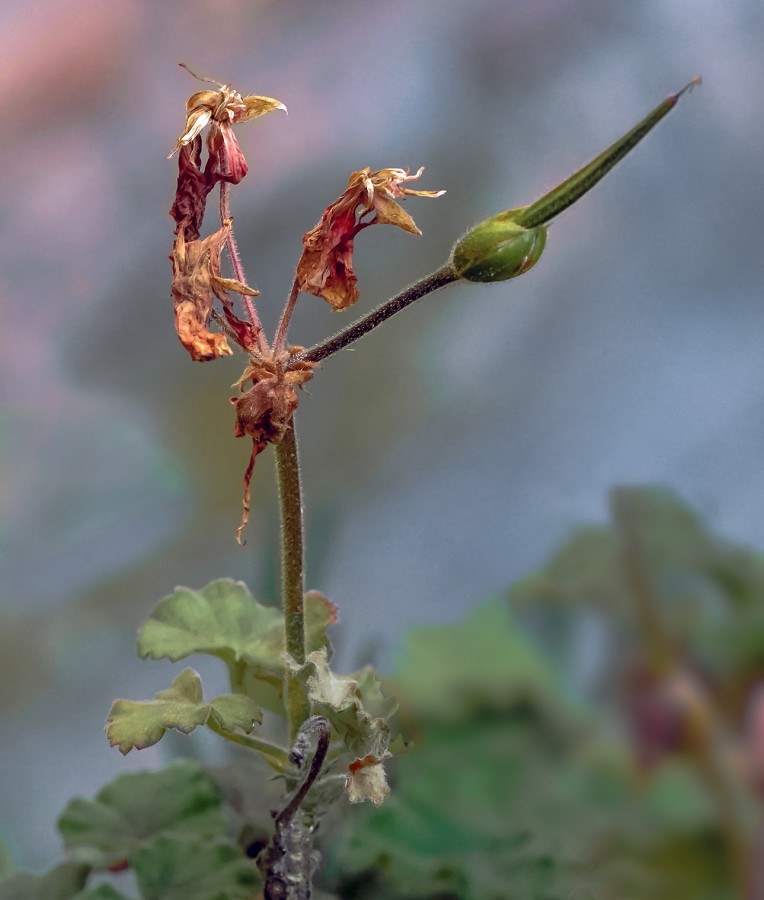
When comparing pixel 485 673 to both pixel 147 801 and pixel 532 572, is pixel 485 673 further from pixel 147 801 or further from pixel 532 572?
pixel 147 801

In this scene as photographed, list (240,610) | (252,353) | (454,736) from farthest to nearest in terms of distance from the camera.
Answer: (454,736) → (240,610) → (252,353)

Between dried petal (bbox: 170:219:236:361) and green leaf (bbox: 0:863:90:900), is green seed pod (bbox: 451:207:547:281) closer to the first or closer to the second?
dried petal (bbox: 170:219:236:361)

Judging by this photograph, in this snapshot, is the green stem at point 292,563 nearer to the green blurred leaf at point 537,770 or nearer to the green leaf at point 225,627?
the green leaf at point 225,627

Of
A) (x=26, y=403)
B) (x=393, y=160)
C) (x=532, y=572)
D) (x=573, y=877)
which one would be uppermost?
(x=393, y=160)

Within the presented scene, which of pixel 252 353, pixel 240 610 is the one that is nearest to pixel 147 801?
pixel 240 610

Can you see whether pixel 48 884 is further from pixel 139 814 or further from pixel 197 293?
pixel 197 293

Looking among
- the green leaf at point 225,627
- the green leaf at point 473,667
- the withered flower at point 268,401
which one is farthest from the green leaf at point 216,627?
the green leaf at point 473,667
